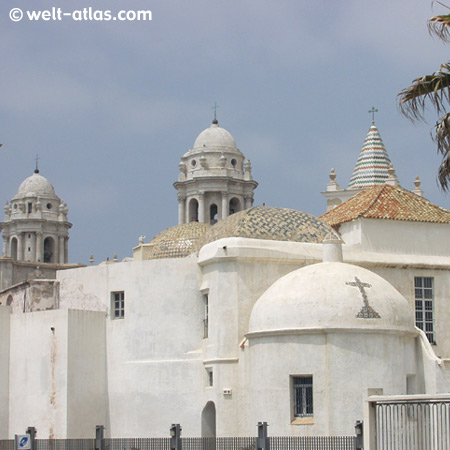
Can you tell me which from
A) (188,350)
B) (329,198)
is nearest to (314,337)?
(188,350)

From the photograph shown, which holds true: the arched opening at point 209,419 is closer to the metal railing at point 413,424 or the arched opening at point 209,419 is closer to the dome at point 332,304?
the dome at point 332,304

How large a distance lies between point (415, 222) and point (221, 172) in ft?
76.5

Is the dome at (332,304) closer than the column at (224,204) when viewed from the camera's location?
Yes

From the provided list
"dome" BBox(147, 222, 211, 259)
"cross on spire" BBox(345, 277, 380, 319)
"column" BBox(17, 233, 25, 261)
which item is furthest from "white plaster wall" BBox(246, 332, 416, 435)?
"column" BBox(17, 233, 25, 261)

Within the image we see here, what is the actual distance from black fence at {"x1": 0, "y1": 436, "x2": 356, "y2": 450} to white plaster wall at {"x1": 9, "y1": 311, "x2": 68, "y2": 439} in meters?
3.61

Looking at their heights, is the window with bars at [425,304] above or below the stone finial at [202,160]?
below

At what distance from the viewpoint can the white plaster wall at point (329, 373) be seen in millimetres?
29062

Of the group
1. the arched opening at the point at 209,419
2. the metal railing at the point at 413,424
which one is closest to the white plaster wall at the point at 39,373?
the arched opening at the point at 209,419

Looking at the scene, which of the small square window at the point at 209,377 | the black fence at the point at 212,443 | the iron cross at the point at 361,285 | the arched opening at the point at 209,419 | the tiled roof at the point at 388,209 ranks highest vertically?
the tiled roof at the point at 388,209

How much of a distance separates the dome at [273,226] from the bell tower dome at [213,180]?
2147 centimetres

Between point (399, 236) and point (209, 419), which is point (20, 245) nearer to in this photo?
point (209, 419)

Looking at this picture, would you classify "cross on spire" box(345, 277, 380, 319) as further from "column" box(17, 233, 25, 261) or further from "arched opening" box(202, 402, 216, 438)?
"column" box(17, 233, 25, 261)

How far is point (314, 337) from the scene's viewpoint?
29484 millimetres

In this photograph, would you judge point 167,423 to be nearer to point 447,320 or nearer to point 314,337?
point 314,337
